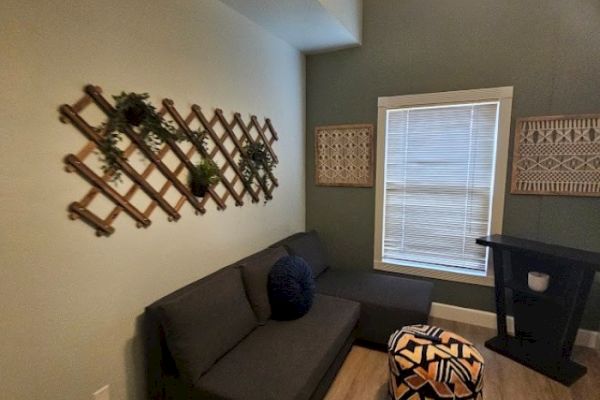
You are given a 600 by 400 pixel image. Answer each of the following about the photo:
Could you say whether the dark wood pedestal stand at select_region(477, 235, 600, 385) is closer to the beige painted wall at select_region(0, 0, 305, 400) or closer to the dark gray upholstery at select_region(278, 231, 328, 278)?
the dark gray upholstery at select_region(278, 231, 328, 278)

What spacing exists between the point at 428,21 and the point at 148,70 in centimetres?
Answer: 236

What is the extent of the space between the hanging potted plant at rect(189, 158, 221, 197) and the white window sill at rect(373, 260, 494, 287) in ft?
6.37

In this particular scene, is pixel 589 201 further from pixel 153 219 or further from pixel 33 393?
pixel 33 393

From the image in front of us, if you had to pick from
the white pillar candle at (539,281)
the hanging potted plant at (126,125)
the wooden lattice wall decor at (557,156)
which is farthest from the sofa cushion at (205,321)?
the wooden lattice wall decor at (557,156)

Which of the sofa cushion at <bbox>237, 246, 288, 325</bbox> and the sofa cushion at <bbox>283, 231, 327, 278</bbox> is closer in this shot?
the sofa cushion at <bbox>237, 246, 288, 325</bbox>

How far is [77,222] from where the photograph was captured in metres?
1.39

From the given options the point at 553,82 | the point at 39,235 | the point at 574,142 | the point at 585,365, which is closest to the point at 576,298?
the point at 585,365

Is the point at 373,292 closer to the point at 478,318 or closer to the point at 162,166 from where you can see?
the point at 478,318

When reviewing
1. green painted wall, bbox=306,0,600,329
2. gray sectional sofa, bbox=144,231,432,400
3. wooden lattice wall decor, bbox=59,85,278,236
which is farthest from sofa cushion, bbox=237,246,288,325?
green painted wall, bbox=306,0,600,329

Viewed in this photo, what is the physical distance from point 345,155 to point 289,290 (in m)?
1.58

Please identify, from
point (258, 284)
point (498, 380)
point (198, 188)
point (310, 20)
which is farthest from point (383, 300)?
point (310, 20)

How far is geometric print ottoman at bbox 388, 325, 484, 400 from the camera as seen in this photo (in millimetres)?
1663

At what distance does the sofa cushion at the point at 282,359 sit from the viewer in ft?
4.96

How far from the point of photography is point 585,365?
2.29m
